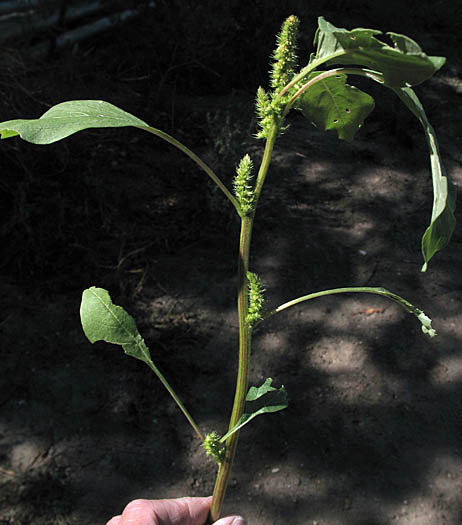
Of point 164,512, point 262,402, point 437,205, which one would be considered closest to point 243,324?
point 262,402

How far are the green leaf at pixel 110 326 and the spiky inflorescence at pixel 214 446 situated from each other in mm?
168

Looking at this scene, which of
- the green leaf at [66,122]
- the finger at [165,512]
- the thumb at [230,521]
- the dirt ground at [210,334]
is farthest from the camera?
the dirt ground at [210,334]

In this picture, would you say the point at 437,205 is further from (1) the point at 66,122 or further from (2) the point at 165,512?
(2) the point at 165,512

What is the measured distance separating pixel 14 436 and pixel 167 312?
1.02 metres

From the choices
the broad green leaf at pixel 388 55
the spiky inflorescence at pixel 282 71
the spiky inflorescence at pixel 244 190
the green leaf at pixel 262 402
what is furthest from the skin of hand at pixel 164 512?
the broad green leaf at pixel 388 55

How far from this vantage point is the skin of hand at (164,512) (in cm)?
136

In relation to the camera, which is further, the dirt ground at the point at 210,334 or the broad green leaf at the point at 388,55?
the dirt ground at the point at 210,334

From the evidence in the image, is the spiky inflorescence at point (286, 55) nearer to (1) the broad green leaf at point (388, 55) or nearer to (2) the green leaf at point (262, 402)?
(1) the broad green leaf at point (388, 55)

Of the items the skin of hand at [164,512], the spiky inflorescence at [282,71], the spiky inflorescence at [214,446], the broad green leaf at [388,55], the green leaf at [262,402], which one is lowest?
the skin of hand at [164,512]

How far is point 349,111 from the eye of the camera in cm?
90

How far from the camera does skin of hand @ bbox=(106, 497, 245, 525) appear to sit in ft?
4.46

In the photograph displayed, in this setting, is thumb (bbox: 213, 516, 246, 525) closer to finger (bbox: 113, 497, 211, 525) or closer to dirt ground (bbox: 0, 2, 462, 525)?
finger (bbox: 113, 497, 211, 525)

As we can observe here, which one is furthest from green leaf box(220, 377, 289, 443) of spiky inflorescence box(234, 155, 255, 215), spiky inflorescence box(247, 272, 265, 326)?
spiky inflorescence box(234, 155, 255, 215)

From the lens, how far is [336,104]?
885mm
